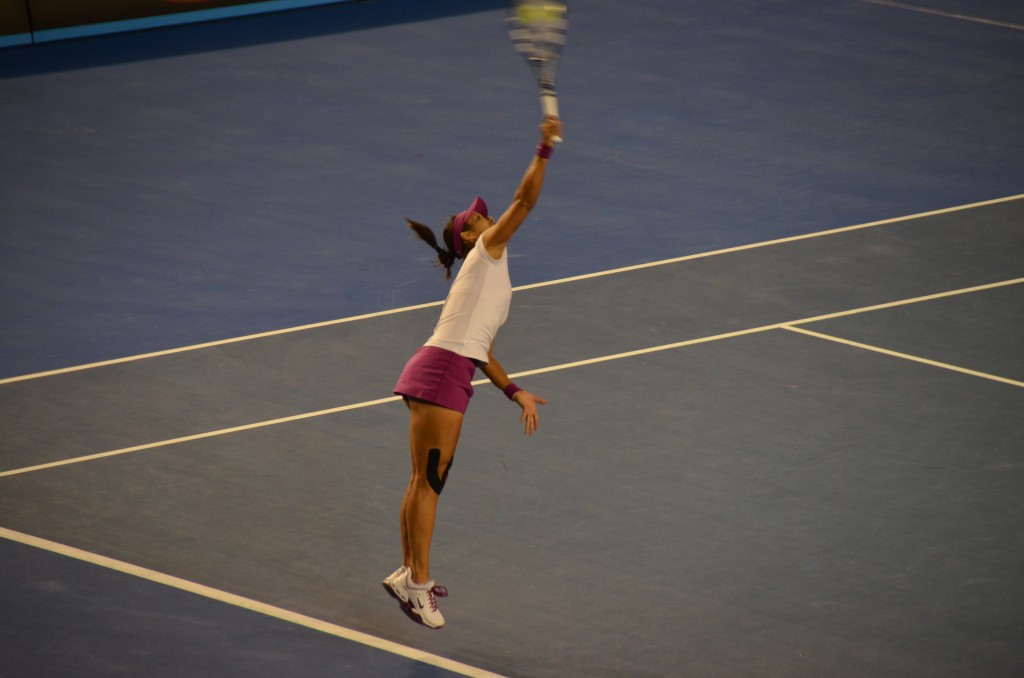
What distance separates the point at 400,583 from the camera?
7.64 m

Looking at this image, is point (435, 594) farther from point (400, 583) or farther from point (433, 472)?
point (433, 472)

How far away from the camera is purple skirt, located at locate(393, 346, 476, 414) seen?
24.6ft

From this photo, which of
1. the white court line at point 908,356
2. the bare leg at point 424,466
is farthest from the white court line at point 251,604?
the white court line at point 908,356

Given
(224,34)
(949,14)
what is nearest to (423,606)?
(224,34)

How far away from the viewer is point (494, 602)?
8016mm

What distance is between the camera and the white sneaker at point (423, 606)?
7.59 meters

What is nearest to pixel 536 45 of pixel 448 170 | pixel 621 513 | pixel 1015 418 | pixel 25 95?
pixel 621 513

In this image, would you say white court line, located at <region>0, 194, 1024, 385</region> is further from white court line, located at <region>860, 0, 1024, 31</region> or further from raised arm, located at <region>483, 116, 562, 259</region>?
white court line, located at <region>860, 0, 1024, 31</region>

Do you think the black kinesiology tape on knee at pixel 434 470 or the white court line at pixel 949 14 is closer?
the black kinesiology tape on knee at pixel 434 470

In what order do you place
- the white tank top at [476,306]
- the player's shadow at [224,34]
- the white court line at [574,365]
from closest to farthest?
the white tank top at [476,306], the white court line at [574,365], the player's shadow at [224,34]

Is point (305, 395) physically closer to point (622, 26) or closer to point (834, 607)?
point (834, 607)

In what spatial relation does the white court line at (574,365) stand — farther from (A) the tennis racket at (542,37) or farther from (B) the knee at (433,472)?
(A) the tennis racket at (542,37)

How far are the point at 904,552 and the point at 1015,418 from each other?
173 cm

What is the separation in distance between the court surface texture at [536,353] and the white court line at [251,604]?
1.0 inches
